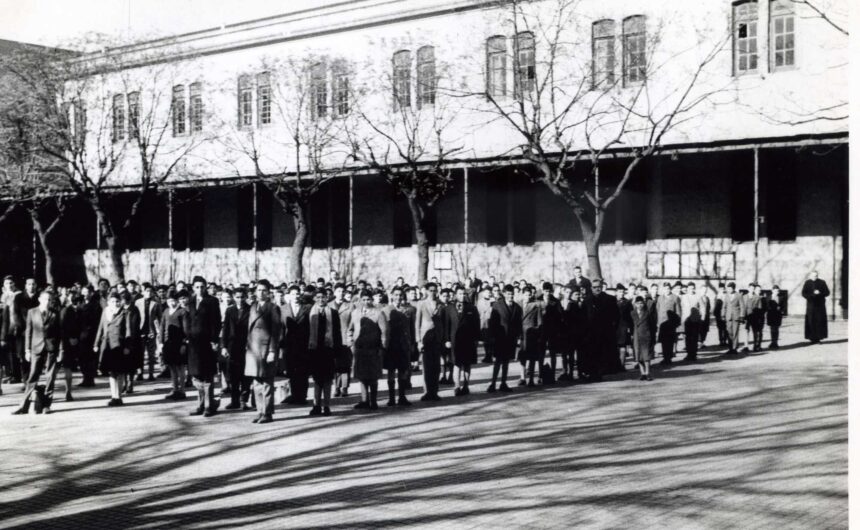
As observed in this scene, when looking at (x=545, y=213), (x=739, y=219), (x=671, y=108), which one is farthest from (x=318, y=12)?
(x=739, y=219)

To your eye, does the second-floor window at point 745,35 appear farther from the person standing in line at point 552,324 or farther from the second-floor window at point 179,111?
the second-floor window at point 179,111

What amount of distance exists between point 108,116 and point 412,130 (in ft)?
35.8

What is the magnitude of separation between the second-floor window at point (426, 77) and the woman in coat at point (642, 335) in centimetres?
1672

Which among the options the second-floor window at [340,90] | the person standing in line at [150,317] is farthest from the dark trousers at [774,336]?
the second-floor window at [340,90]

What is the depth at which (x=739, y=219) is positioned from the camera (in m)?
29.5

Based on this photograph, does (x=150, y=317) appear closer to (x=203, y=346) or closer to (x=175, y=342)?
(x=175, y=342)

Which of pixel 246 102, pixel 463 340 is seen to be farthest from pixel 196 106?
pixel 463 340

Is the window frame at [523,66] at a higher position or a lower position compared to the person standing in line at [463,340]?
higher

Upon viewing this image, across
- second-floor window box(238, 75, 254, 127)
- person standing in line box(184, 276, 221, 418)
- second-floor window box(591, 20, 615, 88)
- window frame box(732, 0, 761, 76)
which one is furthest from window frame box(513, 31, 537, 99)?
person standing in line box(184, 276, 221, 418)

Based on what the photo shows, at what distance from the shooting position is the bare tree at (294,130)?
112 feet

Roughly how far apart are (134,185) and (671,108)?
A: 66.2 feet

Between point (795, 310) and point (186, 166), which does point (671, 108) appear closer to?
point (795, 310)

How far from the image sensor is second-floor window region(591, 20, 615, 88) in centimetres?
3028

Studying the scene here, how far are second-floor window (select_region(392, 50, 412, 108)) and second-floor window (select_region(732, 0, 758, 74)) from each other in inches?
426
